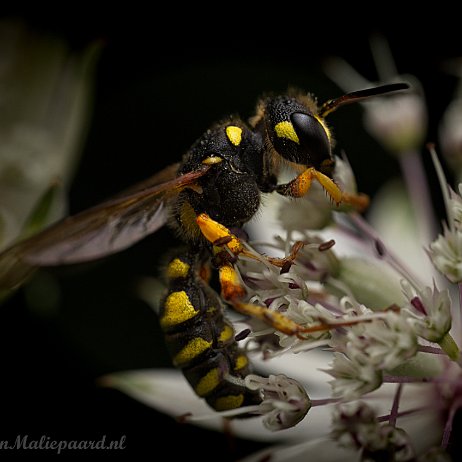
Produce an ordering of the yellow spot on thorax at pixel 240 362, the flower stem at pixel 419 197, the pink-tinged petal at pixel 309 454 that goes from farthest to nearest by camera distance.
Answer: the flower stem at pixel 419 197 < the pink-tinged petal at pixel 309 454 < the yellow spot on thorax at pixel 240 362

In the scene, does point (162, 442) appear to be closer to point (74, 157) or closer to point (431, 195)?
point (74, 157)

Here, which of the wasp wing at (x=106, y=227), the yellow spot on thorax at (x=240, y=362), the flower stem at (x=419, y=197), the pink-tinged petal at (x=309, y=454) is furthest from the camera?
the flower stem at (x=419, y=197)

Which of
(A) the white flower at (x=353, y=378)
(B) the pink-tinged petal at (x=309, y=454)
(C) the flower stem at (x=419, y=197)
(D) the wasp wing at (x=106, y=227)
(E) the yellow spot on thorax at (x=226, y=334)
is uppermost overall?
(D) the wasp wing at (x=106, y=227)

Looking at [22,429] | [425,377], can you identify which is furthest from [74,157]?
[425,377]

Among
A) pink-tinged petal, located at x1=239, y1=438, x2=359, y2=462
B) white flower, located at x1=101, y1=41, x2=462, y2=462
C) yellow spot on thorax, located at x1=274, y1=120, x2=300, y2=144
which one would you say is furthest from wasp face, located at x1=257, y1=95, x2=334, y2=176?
pink-tinged petal, located at x1=239, y1=438, x2=359, y2=462

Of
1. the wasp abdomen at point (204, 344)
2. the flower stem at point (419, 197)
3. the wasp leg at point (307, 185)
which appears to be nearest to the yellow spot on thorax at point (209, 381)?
the wasp abdomen at point (204, 344)

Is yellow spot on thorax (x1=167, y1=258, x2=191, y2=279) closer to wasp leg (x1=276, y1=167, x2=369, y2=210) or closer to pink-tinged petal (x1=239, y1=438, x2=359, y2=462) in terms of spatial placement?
wasp leg (x1=276, y1=167, x2=369, y2=210)

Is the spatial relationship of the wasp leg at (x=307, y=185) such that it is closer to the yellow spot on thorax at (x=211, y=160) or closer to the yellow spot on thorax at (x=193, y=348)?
the yellow spot on thorax at (x=211, y=160)
